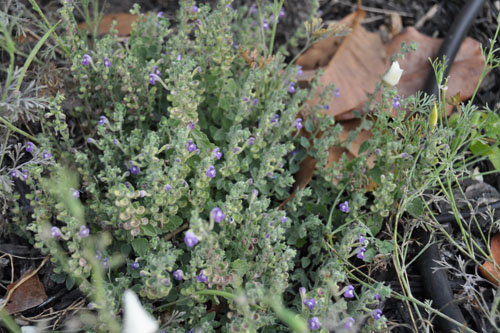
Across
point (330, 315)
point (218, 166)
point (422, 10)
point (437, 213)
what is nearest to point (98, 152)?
point (218, 166)

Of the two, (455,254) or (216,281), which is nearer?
(216,281)

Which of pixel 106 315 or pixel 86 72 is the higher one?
pixel 86 72

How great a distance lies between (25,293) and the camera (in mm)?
2068

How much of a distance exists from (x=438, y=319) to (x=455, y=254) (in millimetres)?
346

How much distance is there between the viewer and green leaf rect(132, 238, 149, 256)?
1931mm

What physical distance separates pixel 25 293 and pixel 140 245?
565 millimetres

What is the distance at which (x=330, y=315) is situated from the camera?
5.58 ft

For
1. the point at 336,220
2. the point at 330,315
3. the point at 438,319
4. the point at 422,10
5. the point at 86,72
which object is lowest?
the point at 438,319

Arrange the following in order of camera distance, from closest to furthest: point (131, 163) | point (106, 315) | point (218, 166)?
point (106, 315) → point (131, 163) → point (218, 166)

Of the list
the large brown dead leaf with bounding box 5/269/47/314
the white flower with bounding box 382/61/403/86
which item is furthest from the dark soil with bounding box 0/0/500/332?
the white flower with bounding box 382/61/403/86

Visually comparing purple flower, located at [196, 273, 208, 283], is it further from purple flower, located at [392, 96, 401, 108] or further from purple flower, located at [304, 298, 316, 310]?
purple flower, located at [392, 96, 401, 108]

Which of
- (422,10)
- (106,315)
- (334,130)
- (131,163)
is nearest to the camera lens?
(106,315)

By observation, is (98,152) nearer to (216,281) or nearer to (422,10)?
(216,281)

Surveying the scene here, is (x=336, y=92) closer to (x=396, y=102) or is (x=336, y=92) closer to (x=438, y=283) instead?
(x=396, y=102)
